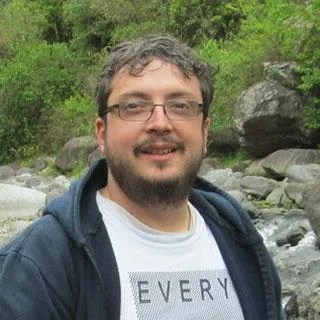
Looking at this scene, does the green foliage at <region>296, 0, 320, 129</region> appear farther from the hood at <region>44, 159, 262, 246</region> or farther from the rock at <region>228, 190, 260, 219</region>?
the hood at <region>44, 159, 262, 246</region>

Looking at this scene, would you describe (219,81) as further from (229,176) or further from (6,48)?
(6,48)

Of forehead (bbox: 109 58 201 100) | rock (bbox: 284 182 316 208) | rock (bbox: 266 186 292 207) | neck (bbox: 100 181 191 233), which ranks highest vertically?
forehead (bbox: 109 58 201 100)

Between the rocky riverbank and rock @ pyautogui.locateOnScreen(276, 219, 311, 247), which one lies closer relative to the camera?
the rocky riverbank

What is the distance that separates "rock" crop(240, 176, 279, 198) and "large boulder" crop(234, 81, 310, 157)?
101 inches

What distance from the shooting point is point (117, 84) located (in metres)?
2.54

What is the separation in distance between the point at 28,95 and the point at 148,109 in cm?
2990

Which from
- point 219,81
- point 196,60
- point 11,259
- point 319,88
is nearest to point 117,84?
point 196,60

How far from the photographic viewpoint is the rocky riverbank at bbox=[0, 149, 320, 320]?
9.86 meters

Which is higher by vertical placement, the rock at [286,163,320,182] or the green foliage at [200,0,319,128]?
the green foliage at [200,0,319,128]

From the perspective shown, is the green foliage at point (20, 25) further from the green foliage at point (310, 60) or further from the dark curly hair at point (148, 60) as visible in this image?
the dark curly hair at point (148, 60)

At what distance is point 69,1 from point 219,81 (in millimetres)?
15022

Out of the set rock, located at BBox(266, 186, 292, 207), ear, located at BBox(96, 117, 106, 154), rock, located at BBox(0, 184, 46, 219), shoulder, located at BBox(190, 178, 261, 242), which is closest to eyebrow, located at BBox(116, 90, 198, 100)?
ear, located at BBox(96, 117, 106, 154)

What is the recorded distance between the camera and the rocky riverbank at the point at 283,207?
32.4 ft

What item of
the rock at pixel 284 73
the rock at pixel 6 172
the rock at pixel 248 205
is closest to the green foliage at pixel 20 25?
the rock at pixel 6 172
